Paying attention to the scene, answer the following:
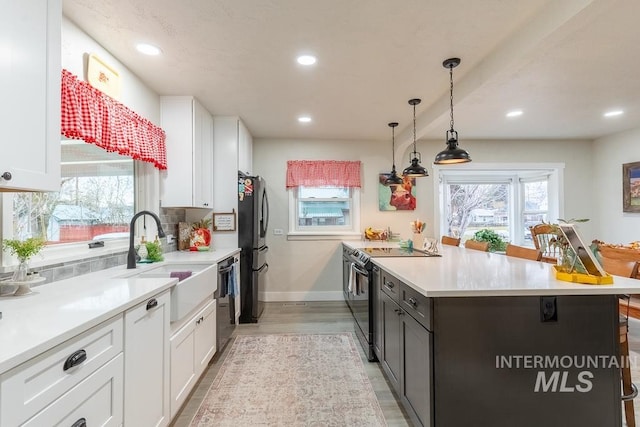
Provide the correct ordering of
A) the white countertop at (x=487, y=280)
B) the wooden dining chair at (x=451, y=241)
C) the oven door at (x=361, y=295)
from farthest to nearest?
1. the wooden dining chair at (x=451, y=241)
2. the oven door at (x=361, y=295)
3. the white countertop at (x=487, y=280)

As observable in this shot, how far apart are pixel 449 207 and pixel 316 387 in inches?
162

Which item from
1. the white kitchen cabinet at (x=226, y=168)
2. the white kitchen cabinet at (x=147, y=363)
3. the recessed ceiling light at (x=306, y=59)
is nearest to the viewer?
the white kitchen cabinet at (x=147, y=363)

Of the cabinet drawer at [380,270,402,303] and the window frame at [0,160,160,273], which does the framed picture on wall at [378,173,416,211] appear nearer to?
the cabinet drawer at [380,270,402,303]

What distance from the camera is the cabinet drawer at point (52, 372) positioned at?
32.6 inches

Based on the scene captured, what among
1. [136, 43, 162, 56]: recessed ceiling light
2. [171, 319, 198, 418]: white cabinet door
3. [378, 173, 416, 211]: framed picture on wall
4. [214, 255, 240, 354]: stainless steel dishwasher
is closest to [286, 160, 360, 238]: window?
[378, 173, 416, 211]: framed picture on wall

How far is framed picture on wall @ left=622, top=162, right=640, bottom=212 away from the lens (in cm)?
429

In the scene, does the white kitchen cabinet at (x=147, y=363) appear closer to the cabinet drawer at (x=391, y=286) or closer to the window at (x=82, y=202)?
the window at (x=82, y=202)

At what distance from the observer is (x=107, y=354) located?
4.07 ft

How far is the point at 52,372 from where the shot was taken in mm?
969

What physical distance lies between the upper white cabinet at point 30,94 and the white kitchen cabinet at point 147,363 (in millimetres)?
672

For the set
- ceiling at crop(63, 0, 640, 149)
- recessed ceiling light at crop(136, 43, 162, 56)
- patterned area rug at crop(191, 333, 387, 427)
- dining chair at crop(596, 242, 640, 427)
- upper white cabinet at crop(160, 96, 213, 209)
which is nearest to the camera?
dining chair at crop(596, 242, 640, 427)

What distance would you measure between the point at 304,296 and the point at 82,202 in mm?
3181

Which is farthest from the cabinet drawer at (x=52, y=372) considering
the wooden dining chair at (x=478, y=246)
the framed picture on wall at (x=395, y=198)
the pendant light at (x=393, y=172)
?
the framed picture on wall at (x=395, y=198)

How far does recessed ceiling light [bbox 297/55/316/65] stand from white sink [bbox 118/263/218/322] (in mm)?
1715
